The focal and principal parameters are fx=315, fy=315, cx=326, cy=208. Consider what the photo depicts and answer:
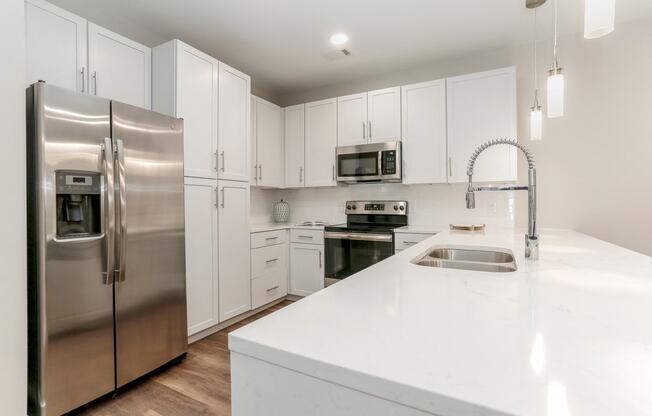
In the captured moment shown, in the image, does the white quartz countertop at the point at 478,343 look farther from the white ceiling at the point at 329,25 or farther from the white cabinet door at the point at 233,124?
the white ceiling at the point at 329,25

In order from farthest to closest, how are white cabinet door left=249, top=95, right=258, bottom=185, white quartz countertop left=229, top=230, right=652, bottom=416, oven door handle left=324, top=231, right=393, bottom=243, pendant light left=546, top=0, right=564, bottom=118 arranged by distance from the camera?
1. white cabinet door left=249, top=95, right=258, bottom=185
2. oven door handle left=324, top=231, right=393, bottom=243
3. pendant light left=546, top=0, right=564, bottom=118
4. white quartz countertop left=229, top=230, right=652, bottom=416

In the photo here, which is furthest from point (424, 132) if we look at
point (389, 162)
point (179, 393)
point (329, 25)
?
point (179, 393)

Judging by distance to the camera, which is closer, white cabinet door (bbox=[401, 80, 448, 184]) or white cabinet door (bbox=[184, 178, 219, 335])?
white cabinet door (bbox=[184, 178, 219, 335])

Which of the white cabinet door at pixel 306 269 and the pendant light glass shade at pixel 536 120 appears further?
the white cabinet door at pixel 306 269

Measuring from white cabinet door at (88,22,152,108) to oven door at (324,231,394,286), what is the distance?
209 cm

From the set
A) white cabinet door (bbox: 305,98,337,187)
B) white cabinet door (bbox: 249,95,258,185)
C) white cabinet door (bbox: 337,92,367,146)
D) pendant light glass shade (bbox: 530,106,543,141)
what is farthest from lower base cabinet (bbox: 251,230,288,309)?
pendant light glass shade (bbox: 530,106,543,141)

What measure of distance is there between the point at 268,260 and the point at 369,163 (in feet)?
Answer: 4.82

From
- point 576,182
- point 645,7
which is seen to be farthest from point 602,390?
point 645,7

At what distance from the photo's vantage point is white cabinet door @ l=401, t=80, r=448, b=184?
10.0 ft

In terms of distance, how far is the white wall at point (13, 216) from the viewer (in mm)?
1335

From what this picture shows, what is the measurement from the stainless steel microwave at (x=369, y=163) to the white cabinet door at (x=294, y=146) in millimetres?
535

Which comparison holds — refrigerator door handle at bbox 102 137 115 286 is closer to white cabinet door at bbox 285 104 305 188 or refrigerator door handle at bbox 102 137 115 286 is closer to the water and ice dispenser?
the water and ice dispenser

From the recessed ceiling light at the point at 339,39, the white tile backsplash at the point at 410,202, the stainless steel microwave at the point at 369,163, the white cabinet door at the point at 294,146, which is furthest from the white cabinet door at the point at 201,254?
the recessed ceiling light at the point at 339,39

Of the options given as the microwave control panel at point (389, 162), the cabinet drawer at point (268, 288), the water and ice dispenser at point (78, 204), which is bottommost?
the cabinet drawer at point (268, 288)
